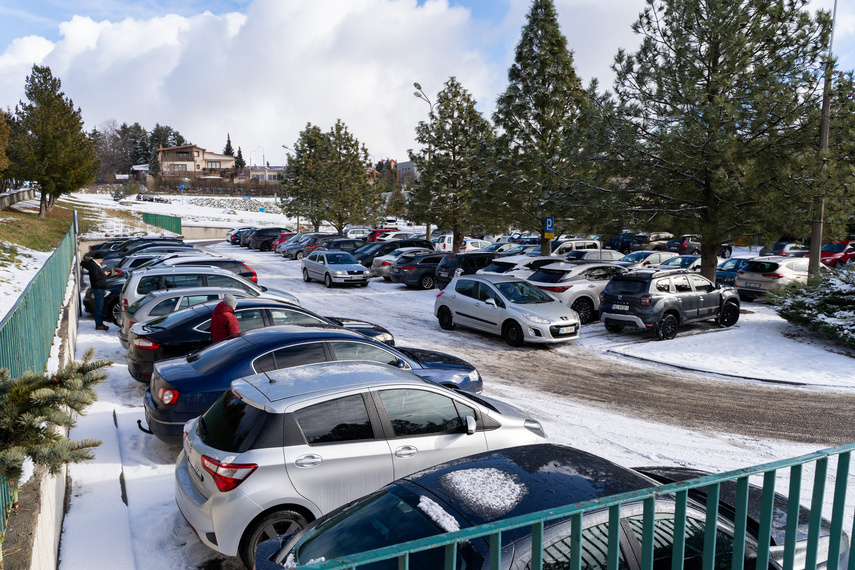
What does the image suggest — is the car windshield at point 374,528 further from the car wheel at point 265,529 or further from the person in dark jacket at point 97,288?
the person in dark jacket at point 97,288

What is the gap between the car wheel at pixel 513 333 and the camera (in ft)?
45.8

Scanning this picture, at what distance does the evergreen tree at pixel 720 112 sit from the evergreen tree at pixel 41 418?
49.0ft

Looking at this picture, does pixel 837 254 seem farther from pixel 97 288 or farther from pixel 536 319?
pixel 97 288

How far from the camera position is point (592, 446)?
7770 mm

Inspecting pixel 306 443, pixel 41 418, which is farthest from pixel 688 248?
pixel 41 418

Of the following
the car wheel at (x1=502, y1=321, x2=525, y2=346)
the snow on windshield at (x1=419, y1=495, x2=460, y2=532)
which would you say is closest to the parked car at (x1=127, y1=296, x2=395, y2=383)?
the car wheel at (x1=502, y1=321, x2=525, y2=346)

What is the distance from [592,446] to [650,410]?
7.34 ft

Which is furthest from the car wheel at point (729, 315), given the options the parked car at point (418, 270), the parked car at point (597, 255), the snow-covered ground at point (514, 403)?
the parked car at point (418, 270)

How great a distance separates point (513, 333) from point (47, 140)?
37.2 m

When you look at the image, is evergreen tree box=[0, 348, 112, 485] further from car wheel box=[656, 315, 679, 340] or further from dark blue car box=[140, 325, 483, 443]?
car wheel box=[656, 315, 679, 340]

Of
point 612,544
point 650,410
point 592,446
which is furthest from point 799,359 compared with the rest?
point 612,544

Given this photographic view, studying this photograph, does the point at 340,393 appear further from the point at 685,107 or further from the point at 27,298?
the point at 685,107

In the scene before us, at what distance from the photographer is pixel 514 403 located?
9.65 meters

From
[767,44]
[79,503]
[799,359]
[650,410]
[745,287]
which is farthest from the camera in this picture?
[745,287]
